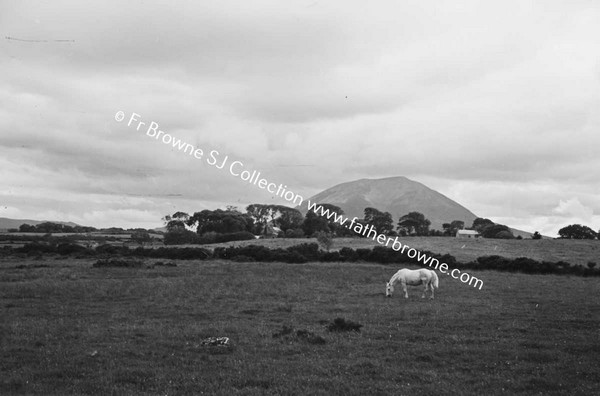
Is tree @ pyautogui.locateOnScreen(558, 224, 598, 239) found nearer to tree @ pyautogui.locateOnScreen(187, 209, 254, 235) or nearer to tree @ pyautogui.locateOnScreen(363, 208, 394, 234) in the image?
tree @ pyautogui.locateOnScreen(363, 208, 394, 234)

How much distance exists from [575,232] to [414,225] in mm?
43153

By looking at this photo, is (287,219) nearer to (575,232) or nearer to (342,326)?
(575,232)

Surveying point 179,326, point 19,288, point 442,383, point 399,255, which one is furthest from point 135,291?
point 399,255

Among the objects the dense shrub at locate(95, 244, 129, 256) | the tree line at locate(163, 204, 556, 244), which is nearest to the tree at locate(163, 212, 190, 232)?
the tree line at locate(163, 204, 556, 244)

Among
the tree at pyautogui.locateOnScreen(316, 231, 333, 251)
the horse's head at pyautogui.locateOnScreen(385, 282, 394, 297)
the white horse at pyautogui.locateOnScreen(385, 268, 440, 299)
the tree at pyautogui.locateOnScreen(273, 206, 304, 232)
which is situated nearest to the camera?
the white horse at pyautogui.locateOnScreen(385, 268, 440, 299)

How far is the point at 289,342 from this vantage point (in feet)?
55.6

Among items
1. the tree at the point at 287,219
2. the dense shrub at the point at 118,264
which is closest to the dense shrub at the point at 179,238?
the tree at the point at 287,219

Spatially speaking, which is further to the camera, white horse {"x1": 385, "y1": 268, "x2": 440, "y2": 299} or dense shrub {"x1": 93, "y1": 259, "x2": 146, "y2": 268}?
dense shrub {"x1": 93, "y1": 259, "x2": 146, "y2": 268}

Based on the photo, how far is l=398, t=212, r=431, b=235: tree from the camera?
149750 mm

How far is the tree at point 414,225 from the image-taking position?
149750 millimetres

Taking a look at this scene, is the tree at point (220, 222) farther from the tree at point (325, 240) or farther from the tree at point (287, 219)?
the tree at point (325, 240)

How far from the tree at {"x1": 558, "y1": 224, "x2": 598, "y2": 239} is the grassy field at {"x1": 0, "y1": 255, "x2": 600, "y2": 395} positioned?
116 m

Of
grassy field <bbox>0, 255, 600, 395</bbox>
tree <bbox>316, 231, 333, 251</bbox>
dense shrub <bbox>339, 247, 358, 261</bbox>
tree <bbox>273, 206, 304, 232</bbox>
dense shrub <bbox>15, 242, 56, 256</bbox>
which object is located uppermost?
tree <bbox>273, 206, 304, 232</bbox>

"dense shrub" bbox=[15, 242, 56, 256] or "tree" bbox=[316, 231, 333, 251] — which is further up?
"tree" bbox=[316, 231, 333, 251]
